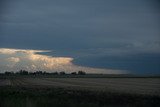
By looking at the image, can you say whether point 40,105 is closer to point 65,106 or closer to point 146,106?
point 65,106

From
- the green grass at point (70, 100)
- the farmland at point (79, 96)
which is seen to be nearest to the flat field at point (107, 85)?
the farmland at point (79, 96)

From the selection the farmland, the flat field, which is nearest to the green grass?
the farmland

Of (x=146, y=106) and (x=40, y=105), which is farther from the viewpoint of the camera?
(x=146, y=106)

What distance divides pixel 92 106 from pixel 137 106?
12.0 ft

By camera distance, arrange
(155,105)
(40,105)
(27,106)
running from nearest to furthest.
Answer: (27,106) → (40,105) → (155,105)

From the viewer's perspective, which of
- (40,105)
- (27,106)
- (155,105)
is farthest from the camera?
(155,105)

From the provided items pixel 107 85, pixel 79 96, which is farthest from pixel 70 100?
pixel 107 85

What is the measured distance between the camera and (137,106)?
21.2m

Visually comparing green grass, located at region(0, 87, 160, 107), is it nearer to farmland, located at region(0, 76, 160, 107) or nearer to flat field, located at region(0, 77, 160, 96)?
farmland, located at region(0, 76, 160, 107)

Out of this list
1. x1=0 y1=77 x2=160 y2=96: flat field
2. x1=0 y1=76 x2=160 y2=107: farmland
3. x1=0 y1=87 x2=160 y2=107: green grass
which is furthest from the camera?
x1=0 y1=77 x2=160 y2=96: flat field

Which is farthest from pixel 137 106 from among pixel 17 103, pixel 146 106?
pixel 17 103

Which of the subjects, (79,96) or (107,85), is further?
(107,85)

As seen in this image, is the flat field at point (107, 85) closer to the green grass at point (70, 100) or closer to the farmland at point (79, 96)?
the farmland at point (79, 96)

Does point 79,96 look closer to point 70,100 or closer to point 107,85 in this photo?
point 70,100
